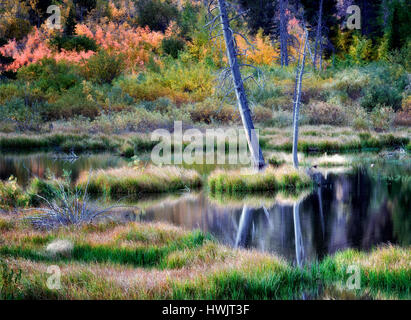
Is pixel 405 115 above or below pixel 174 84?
below

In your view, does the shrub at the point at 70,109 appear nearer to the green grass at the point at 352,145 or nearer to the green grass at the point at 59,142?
the green grass at the point at 59,142

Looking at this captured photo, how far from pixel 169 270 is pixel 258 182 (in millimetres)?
7314

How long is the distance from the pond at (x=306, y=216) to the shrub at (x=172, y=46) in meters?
29.9

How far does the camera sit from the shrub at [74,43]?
42.3 m

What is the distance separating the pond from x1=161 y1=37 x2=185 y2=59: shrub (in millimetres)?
29895

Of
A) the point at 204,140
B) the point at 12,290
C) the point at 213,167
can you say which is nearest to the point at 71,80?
the point at 204,140

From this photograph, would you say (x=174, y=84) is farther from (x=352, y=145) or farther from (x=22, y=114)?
(x=352, y=145)

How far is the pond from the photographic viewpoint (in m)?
8.10

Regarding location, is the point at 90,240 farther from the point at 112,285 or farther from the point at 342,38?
the point at 342,38

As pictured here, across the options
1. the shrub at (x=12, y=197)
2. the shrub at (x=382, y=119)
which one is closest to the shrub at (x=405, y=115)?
the shrub at (x=382, y=119)

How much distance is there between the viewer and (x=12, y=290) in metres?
4.99

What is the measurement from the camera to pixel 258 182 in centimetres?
1300

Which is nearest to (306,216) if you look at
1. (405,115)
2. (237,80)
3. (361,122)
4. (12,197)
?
(237,80)

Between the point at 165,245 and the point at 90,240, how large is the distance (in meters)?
1.16
